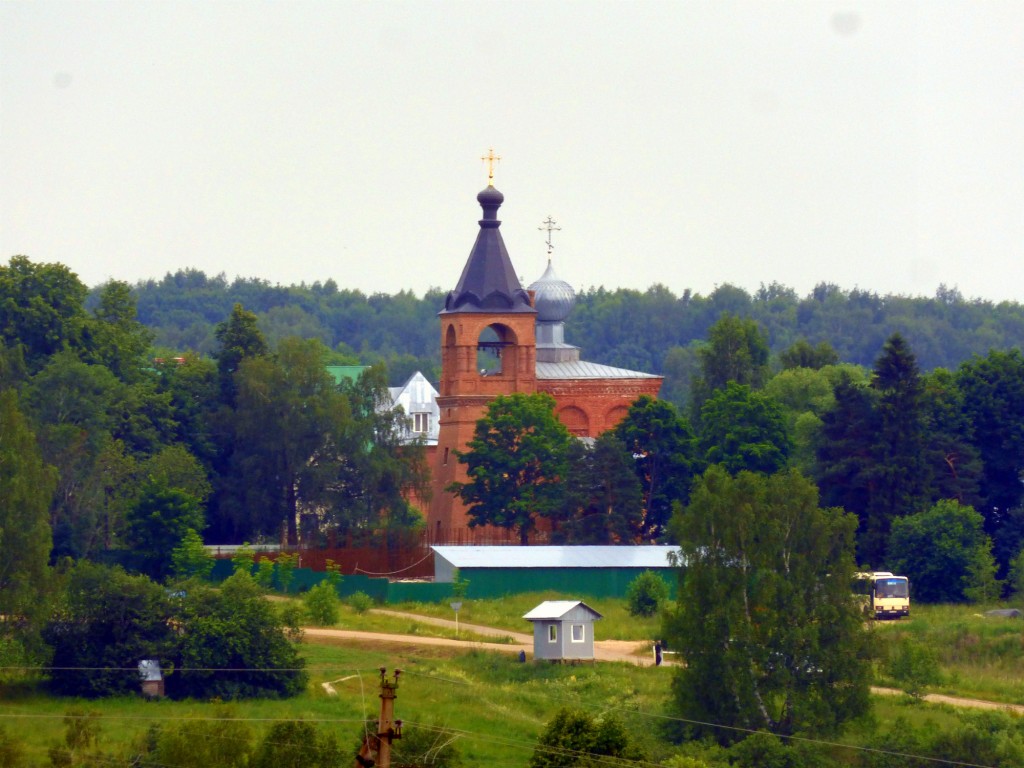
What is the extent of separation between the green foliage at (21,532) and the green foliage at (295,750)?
14014 millimetres

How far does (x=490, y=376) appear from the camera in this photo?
3063 inches

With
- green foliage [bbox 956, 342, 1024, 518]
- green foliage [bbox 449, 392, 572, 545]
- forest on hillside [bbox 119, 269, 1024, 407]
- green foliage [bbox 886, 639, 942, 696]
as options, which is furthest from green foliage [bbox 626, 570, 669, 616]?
forest on hillside [bbox 119, 269, 1024, 407]

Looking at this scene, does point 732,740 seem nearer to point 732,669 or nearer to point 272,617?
point 732,669

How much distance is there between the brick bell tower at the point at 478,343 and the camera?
76500 mm

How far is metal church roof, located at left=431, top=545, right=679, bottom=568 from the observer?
68375 mm

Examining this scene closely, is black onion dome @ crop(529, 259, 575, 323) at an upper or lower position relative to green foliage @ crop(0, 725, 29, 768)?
upper

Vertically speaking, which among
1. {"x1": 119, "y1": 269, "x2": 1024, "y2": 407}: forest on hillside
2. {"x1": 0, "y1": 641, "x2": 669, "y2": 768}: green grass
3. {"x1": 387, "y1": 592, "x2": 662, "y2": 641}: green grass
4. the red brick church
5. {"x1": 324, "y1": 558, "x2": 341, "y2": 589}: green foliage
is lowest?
{"x1": 0, "y1": 641, "x2": 669, "y2": 768}: green grass

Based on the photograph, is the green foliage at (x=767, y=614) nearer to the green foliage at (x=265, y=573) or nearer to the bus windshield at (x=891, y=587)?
the bus windshield at (x=891, y=587)

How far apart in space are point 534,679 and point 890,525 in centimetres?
1860

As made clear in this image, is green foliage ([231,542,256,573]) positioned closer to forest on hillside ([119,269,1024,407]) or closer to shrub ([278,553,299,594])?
shrub ([278,553,299,594])

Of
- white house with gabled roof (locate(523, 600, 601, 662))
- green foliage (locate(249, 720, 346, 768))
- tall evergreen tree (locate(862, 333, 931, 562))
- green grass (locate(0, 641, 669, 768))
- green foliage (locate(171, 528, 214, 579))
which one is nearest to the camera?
green foliage (locate(249, 720, 346, 768))

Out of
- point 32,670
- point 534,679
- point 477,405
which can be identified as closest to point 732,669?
point 534,679

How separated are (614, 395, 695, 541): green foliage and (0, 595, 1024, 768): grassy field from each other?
14.4m

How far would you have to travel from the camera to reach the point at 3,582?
55.0m
